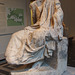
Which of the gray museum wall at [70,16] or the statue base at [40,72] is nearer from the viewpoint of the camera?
the statue base at [40,72]

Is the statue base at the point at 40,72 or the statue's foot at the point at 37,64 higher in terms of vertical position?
the statue's foot at the point at 37,64

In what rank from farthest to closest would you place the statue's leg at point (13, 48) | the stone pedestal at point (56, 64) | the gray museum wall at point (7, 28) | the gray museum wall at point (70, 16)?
the gray museum wall at point (70, 16) → the gray museum wall at point (7, 28) → the stone pedestal at point (56, 64) → the statue's leg at point (13, 48)

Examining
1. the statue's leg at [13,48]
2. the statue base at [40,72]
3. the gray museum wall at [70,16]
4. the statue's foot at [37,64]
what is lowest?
the statue base at [40,72]

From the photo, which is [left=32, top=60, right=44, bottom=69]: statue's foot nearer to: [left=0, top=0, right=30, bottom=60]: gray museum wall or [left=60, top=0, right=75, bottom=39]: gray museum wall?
[left=0, top=0, right=30, bottom=60]: gray museum wall

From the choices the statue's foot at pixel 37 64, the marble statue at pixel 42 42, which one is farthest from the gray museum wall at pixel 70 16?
the statue's foot at pixel 37 64

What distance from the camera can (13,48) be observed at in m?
2.19

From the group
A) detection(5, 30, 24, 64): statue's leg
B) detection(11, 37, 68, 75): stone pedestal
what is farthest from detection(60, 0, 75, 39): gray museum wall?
detection(5, 30, 24, 64): statue's leg

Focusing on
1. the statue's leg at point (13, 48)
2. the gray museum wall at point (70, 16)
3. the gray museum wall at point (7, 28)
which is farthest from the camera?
the gray museum wall at point (70, 16)

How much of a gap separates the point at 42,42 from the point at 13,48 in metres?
0.52

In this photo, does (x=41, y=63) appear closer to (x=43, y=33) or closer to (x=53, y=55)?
(x=53, y=55)

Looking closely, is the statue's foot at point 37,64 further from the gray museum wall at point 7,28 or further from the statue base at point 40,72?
the gray museum wall at point 7,28

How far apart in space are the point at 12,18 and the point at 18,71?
327cm

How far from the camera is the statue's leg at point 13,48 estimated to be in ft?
6.72

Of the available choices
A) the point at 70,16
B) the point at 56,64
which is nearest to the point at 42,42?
the point at 56,64
